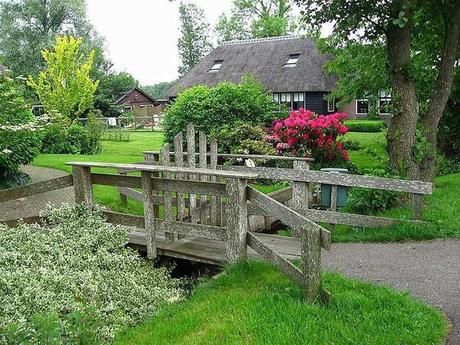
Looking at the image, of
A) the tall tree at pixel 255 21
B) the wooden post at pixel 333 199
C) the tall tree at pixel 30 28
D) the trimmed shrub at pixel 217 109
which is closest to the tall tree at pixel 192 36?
the tall tree at pixel 255 21

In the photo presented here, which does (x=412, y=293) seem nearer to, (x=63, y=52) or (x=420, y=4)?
(x=420, y=4)

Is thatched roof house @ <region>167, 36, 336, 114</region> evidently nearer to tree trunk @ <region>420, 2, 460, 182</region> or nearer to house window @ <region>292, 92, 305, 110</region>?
house window @ <region>292, 92, 305, 110</region>

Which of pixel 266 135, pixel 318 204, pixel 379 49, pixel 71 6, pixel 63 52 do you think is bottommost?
pixel 318 204

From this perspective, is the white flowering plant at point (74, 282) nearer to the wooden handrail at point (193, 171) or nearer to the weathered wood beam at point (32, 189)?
the weathered wood beam at point (32, 189)

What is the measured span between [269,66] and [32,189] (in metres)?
34.0

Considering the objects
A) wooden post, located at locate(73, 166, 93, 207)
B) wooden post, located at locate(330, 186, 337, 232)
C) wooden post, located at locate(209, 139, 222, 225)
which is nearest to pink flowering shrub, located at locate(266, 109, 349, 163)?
wooden post, located at locate(330, 186, 337, 232)

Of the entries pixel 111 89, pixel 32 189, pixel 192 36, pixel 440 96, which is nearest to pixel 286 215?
pixel 32 189

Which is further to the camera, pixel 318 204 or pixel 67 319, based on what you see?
pixel 318 204

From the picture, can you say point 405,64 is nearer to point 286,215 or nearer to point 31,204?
point 286,215

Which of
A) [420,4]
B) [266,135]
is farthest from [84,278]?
[266,135]

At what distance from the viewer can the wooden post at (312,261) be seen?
464 cm

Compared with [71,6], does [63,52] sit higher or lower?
lower

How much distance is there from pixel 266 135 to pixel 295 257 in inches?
354

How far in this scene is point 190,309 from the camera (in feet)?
16.6
